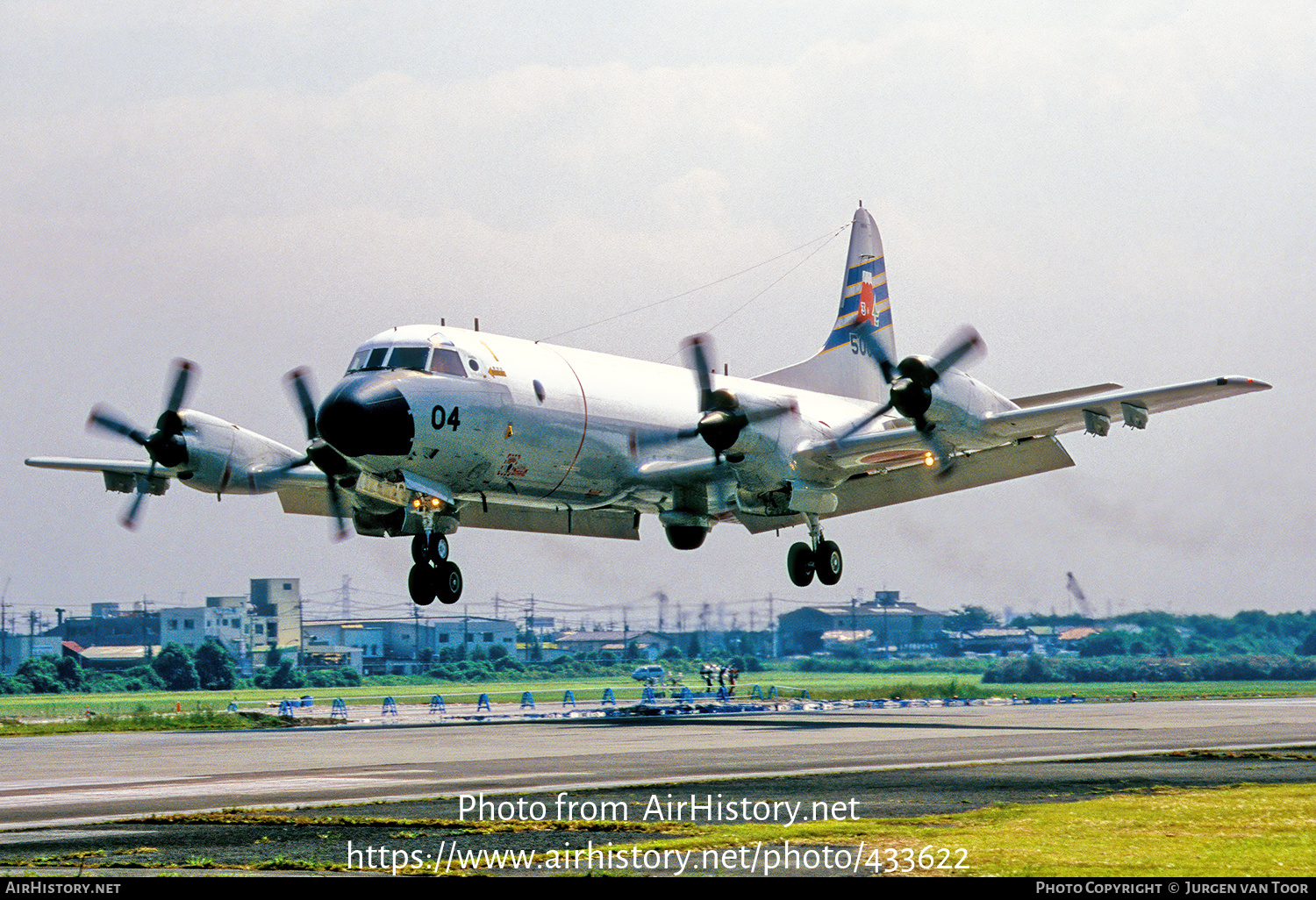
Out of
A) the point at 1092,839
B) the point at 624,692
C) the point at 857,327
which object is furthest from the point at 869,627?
the point at 1092,839

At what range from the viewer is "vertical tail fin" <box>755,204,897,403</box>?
44688mm

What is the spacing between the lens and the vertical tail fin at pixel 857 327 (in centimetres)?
4469

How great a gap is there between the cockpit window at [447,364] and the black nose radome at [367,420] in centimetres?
142

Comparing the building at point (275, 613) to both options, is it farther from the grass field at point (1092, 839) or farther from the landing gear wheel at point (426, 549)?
the grass field at point (1092, 839)

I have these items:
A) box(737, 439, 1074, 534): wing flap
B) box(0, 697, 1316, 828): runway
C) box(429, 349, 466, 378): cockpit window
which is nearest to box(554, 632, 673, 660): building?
box(0, 697, 1316, 828): runway

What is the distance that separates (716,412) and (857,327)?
13.0 m

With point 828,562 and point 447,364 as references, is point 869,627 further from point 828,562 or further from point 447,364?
point 447,364

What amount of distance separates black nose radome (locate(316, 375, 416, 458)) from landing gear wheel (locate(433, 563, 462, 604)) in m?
3.68

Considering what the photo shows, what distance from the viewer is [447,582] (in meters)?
31.8

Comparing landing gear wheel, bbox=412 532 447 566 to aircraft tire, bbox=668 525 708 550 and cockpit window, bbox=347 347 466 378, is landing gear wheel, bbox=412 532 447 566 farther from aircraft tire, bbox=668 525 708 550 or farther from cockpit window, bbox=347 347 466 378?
aircraft tire, bbox=668 525 708 550

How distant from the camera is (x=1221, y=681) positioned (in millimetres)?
68750
